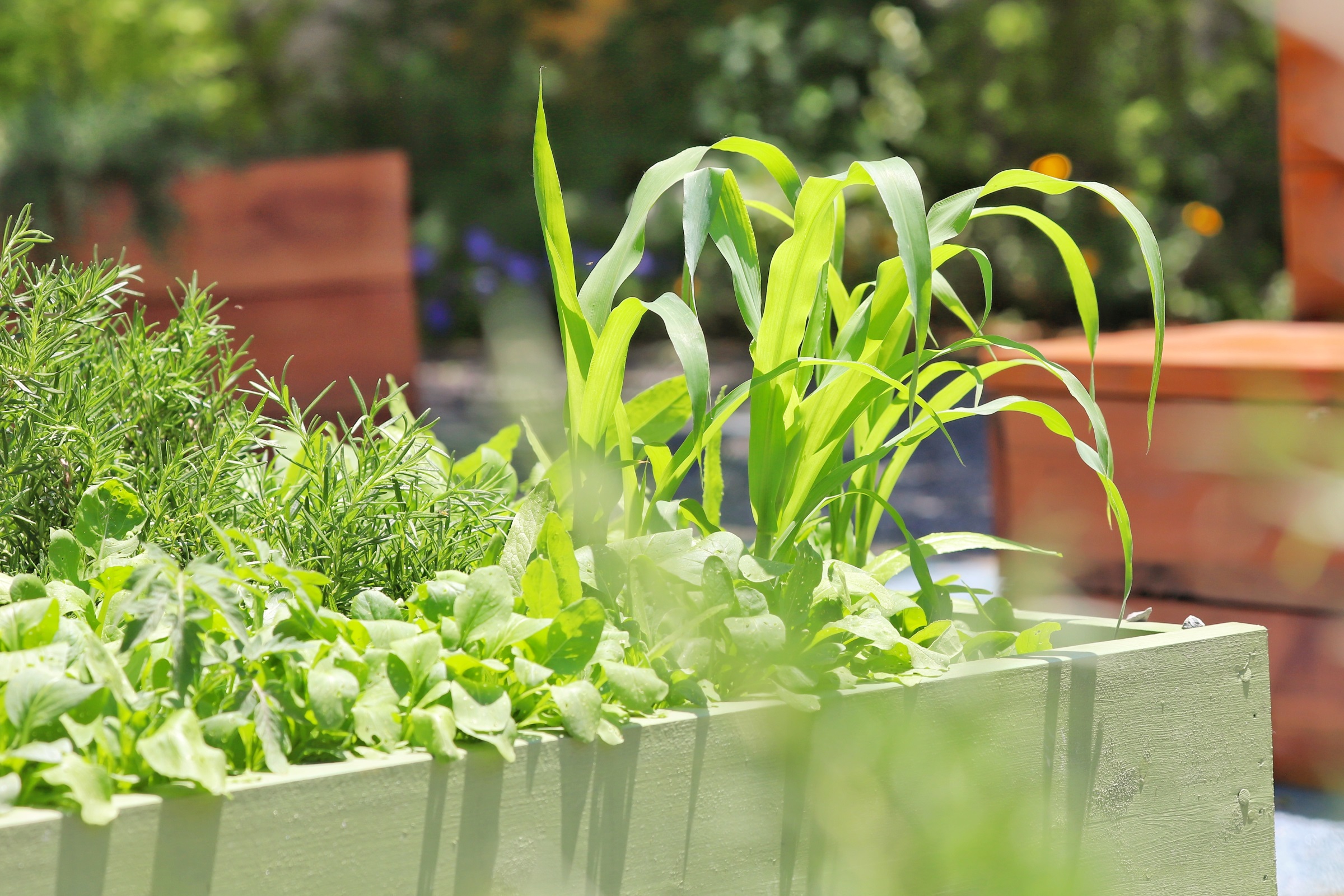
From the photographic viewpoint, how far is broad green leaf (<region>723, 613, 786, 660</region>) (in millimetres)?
805

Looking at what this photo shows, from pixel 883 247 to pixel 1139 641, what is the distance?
6183mm

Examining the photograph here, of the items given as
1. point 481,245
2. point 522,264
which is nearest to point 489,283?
point 522,264

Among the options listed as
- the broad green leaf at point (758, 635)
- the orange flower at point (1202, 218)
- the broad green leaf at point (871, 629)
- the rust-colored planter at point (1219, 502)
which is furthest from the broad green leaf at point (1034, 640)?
the orange flower at point (1202, 218)

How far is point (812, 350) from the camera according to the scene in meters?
1.03

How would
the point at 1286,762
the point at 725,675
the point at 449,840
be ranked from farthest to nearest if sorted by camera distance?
the point at 1286,762
the point at 725,675
the point at 449,840

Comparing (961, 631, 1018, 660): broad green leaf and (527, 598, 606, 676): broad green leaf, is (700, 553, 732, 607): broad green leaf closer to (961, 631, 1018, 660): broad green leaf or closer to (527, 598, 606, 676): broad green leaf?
(527, 598, 606, 676): broad green leaf

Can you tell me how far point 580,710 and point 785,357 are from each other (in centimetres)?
37

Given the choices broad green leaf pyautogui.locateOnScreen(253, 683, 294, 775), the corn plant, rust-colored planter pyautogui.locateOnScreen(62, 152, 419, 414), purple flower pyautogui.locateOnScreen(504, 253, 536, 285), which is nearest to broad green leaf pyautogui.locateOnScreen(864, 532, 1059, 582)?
the corn plant

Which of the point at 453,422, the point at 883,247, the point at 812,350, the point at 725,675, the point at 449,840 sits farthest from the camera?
the point at 883,247

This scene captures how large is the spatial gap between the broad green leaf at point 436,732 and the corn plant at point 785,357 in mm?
219

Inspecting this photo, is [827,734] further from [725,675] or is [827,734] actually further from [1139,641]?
[1139,641]

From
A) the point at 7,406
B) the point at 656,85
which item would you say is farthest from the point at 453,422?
the point at 7,406

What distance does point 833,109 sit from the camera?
732 centimetres

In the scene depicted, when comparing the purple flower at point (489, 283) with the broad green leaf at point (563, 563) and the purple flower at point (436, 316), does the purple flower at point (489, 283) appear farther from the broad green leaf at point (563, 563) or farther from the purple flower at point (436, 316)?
the purple flower at point (436, 316)
